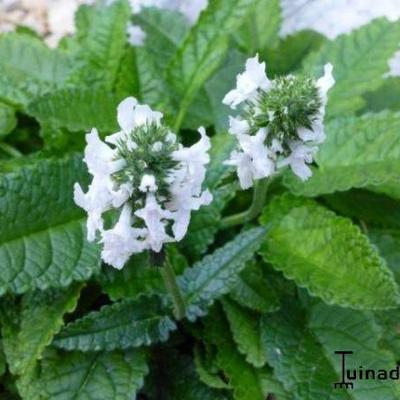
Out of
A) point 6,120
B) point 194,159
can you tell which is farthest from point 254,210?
point 6,120

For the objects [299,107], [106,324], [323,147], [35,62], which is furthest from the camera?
[35,62]

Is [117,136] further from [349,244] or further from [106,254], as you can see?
[349,244]

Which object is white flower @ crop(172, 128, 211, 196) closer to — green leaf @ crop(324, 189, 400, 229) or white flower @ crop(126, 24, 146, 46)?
green leaf @ crop(324, 189, 400, 229)

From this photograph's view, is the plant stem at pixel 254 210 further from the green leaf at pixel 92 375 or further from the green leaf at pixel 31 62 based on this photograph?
the green leaf at pixel 31 62

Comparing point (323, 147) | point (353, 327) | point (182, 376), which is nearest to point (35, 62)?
point (323, 147)

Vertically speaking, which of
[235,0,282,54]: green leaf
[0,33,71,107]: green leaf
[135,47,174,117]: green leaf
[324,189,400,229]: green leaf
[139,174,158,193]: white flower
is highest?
[235,0,282,54]: green leaf

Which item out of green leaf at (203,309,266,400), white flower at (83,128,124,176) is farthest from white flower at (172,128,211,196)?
green leaf at (203,309,266,400)
